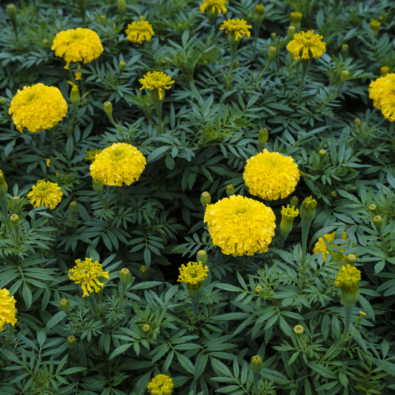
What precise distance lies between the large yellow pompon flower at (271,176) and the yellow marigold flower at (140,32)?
51.5 inches

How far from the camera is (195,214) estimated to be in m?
2.54

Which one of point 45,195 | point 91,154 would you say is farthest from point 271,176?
point 45,195

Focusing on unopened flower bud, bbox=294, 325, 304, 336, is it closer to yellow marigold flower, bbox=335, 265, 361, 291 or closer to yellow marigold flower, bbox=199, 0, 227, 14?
yellow marigold flower, bbox=335, 265, 361, 291

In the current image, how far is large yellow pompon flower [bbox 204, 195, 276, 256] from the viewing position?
191 centimetres

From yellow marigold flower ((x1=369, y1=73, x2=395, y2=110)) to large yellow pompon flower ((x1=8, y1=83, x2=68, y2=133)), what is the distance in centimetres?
174

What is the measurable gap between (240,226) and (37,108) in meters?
1.32

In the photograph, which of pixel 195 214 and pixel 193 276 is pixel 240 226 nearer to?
pixel 193 276

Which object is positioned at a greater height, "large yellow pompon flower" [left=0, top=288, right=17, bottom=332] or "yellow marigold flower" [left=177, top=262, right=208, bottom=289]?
"yellow marigold flower" [left=177, top=262, right=208, bottom=289]

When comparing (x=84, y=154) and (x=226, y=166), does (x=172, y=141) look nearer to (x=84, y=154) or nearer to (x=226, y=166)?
(x=226, y=166)

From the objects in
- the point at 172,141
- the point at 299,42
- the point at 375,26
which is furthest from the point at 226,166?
the point at 375,26

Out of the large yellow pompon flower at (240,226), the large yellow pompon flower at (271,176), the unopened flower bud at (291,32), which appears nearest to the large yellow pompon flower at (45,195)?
the large yellow pompon flower at (240,226)

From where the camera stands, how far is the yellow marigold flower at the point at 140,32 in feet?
9.78

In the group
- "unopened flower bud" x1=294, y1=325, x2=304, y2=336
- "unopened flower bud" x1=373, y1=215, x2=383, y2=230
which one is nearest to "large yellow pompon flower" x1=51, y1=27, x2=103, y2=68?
"unopened flower bud" x1=373, y1=215, x2=383, y2=230

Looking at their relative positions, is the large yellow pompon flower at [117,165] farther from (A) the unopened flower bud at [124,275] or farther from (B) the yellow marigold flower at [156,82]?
(A) the unopened flower bud at [124,275]
